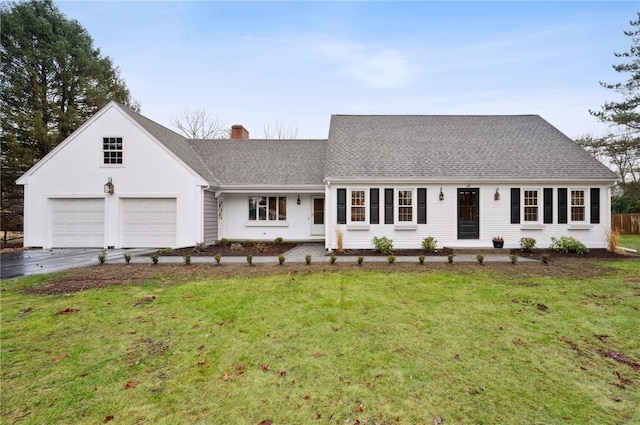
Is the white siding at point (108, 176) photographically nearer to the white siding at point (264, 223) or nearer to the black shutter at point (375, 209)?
the white siding at point (264, 223)

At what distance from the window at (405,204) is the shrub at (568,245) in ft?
20.0

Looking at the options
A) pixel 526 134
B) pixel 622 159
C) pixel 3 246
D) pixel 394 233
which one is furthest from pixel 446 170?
pixel 622 159

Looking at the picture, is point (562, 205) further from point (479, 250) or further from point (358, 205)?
point (358, 205)

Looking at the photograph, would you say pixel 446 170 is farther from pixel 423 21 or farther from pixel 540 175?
pixel 423 21

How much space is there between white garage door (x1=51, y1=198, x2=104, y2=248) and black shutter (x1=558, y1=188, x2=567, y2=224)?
20457mm

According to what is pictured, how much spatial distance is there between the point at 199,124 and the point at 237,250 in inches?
1013

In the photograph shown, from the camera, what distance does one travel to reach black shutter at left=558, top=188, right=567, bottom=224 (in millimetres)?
13523

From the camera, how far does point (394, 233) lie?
13547mm

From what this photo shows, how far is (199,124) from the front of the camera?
3462 cm

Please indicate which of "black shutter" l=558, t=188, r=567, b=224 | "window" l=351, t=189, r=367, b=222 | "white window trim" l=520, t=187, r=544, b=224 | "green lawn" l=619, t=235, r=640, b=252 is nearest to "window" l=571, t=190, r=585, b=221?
"black shutter" l=558, t=188, r=567, b=224

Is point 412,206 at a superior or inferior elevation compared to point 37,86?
inferior

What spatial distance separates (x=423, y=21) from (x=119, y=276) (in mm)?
15702

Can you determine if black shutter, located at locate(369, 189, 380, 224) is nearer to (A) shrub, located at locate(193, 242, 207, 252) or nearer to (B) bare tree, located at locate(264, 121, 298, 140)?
(A) shrub, located at locate(193, 242, 207, 252)

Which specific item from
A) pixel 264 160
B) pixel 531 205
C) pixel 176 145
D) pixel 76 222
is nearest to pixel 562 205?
pixel 531 205
